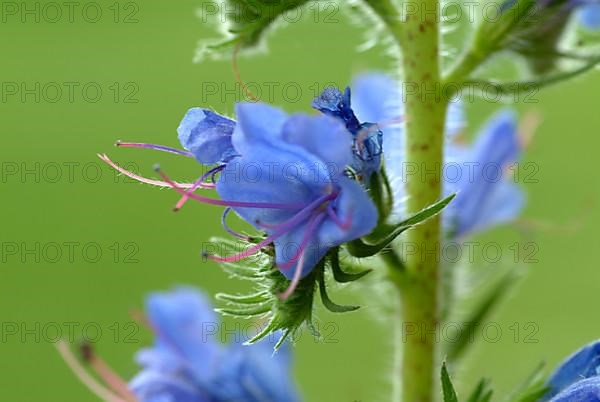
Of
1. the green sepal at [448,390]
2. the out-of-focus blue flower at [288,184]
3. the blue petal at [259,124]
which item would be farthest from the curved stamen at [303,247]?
the green sepal at [448,390]

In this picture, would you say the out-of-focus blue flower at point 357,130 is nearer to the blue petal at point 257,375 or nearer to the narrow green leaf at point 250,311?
the narrow green leaf at point 250,311

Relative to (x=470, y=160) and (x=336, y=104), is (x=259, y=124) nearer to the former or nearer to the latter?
(x=336, y=104)

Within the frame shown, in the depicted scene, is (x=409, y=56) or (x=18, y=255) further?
(x=18, y=255)

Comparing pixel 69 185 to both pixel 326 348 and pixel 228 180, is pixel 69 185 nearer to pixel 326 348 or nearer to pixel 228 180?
pixel 326 348

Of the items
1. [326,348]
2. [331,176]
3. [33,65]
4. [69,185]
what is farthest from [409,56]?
[33,65]

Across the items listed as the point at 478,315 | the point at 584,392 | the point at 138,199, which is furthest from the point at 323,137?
the point at 138,199

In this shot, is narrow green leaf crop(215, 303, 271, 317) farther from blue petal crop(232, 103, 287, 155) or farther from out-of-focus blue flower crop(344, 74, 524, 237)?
out-of-focus blue flower crop(344, 74, 524, 237)
